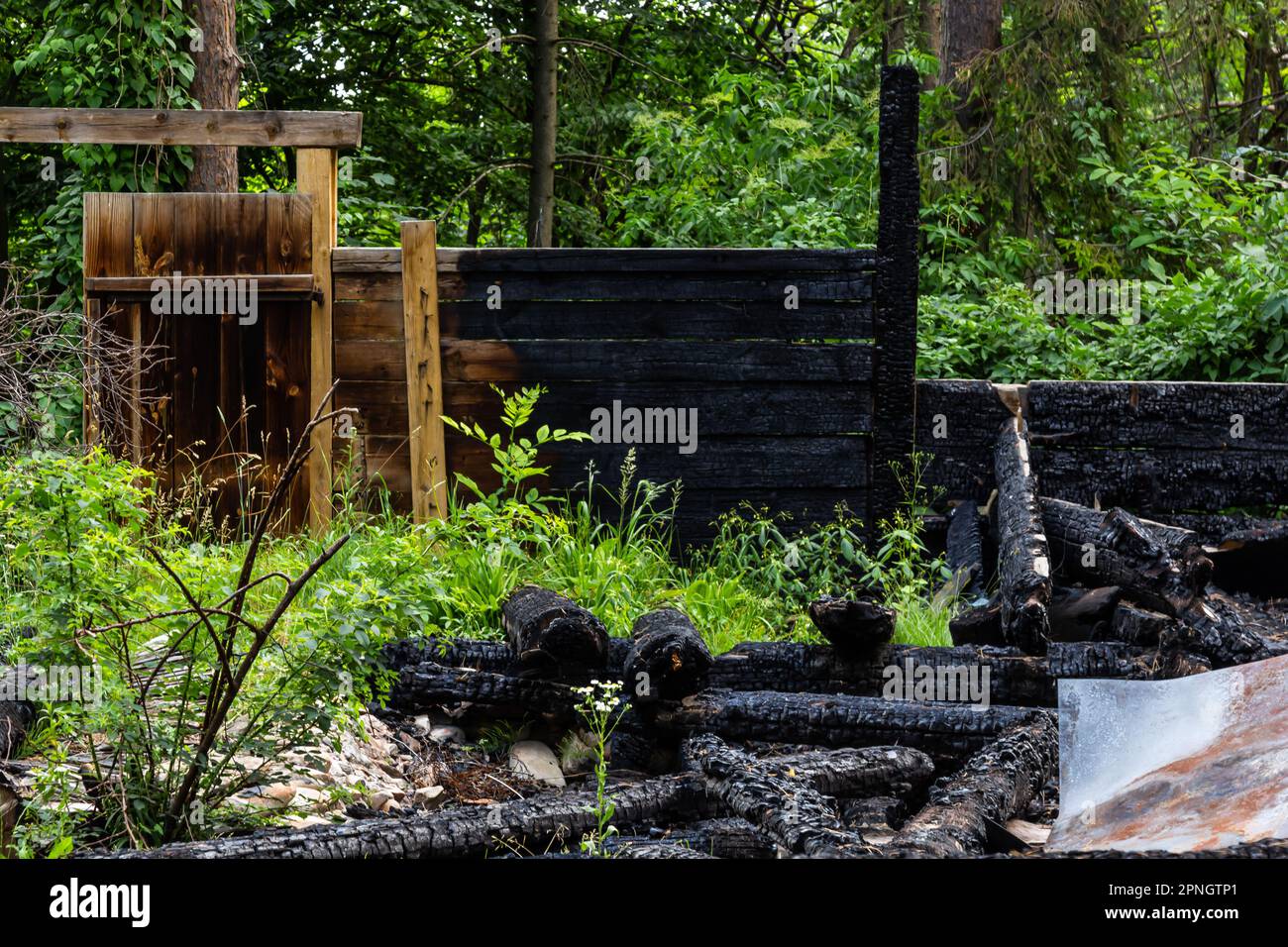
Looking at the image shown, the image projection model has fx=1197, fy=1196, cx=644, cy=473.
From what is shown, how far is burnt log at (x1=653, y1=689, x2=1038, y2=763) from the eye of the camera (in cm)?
451

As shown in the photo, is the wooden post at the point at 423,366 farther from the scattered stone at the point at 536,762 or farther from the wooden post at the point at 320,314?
the scattered stone at the point at 536,762

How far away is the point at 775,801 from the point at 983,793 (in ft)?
2.32

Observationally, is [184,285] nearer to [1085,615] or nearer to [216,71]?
[216,71]

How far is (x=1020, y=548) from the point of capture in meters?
5.67

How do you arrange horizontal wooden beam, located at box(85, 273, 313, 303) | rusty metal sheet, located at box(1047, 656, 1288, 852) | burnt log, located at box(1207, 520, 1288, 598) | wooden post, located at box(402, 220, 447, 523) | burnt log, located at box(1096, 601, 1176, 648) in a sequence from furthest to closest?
horizontal wooden beam, located at box(85, 273, 313, 303)
wooden post, located at box(402, 220, 447, 523)
burnt log, located at box(1207, 520, 1288, 598)
burnt log, located at box(1096, 601, 1176, 648)
rusty metal sheet, located at box(1047, 656, 1288, 852)

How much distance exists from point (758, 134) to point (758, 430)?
17.6 feet

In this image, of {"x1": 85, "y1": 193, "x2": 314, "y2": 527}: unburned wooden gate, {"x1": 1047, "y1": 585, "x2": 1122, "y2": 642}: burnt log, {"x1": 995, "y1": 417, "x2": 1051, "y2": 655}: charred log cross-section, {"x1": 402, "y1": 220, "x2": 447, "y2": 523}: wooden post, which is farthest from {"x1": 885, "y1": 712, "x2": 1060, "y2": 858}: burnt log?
{"x1": 85, "y1": 193, "x2": 314, "y2": 527}: unburned wooden gate

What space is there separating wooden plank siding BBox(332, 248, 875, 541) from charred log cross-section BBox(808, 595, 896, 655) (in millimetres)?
2475

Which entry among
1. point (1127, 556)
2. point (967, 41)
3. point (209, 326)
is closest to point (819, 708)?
point (1127, 556)

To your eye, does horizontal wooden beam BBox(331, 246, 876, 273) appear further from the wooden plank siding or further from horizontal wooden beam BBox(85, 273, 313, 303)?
horizontal wooden beam BBox(85, 273, 313, 303)

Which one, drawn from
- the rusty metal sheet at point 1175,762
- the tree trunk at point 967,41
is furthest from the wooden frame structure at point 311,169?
the tree trunk at point 967,41

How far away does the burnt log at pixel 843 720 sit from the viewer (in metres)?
4.51
